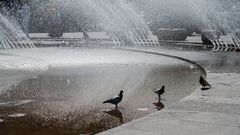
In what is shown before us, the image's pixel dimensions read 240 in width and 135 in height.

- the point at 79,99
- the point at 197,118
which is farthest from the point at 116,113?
the point at 197,118

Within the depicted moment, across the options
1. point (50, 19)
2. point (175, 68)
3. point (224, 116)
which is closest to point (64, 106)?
point (224, 116)

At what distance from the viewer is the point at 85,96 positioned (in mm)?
10188

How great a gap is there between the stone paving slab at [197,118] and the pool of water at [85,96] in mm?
663

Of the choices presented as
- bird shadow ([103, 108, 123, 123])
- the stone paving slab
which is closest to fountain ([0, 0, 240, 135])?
bird shadow ([103, 108, 123, 123])

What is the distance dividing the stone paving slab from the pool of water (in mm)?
663

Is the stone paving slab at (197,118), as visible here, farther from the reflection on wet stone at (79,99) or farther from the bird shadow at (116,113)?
the bird shadow at (116,113)

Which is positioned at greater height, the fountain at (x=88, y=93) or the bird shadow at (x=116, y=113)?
the fountain at (x=88, y=93)

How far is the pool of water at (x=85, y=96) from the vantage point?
7.38 metres

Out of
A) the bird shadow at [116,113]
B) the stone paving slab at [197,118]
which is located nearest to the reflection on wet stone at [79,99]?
the bird shadow at [116,113]

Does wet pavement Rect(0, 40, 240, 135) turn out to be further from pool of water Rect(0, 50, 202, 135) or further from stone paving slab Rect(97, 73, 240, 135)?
stone paving slab Rect(97, 73, 240, 135)

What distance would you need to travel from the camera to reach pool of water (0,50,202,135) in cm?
738

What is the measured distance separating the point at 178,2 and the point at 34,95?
32.0 meters

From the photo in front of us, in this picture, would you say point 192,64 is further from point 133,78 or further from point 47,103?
point 47,103

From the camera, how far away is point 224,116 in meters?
7.17
